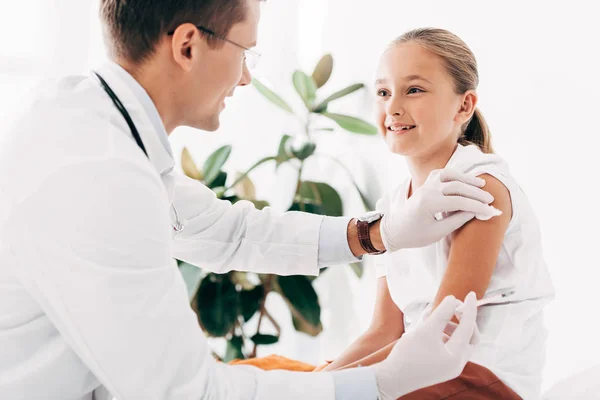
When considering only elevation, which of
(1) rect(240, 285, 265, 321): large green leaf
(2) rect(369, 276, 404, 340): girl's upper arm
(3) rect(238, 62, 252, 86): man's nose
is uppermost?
(3) rect(238, 62, 252, 86): man's nose

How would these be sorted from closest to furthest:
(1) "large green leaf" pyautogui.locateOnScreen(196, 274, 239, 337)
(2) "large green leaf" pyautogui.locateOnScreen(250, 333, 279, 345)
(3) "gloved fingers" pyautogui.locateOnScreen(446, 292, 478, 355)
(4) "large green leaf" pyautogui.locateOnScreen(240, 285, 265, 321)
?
(3) "gloved fingers" pyautogui.locateOnScreen(446, 292, 478, 355)
(1) "large green leaf" pyautogui.locateOnScreen(196, 274, 239, 337)
(4) "large green leaf" pyautogui.locateOnScreen(240, 285, 265, 321)
(2) "large green leaf" pyautogui.locateOnScreen(250, 333, 279, 345)

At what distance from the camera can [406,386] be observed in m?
1.10

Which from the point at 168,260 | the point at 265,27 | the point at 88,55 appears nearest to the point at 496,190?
the point at 168,260

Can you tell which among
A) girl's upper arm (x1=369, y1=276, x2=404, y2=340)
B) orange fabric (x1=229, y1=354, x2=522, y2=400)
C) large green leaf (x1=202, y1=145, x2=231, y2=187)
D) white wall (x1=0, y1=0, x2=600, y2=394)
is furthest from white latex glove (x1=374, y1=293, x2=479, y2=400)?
large green leaf (x1=202, y1=145, x2=231, y2=187)

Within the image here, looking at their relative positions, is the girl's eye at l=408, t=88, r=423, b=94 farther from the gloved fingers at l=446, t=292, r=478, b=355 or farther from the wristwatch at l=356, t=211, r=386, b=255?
the gloved fingers at l=446, t=292, r=478, b=355

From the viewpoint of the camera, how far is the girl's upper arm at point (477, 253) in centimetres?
129

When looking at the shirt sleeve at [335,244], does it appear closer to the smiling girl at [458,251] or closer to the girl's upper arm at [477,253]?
the smiling girl at [458,251]

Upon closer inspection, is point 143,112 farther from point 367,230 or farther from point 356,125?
point 356,125

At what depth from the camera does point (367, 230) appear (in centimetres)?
153

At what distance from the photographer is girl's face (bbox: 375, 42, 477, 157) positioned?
150 cm

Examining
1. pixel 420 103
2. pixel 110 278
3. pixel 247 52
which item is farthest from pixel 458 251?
pixel 110 278

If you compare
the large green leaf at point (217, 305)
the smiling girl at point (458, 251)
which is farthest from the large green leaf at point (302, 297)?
the smiling girl at point (458, 251)

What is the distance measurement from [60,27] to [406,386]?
2.98 meters

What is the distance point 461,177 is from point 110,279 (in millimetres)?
734
